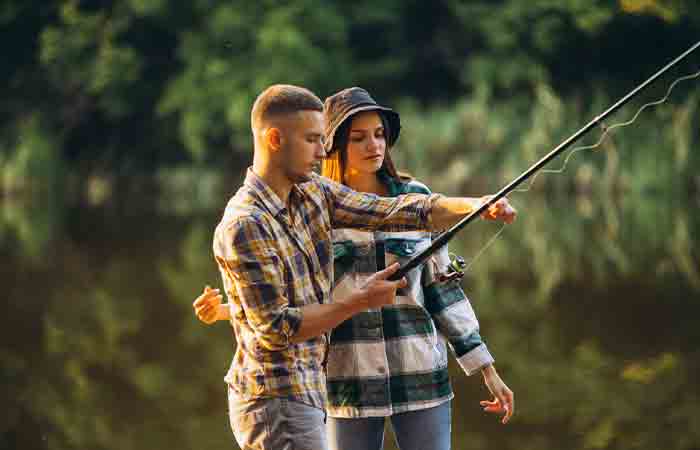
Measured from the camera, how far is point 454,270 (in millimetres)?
2764

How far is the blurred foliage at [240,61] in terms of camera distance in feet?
88.4

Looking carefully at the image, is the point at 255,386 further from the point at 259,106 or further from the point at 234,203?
the point at 259,106

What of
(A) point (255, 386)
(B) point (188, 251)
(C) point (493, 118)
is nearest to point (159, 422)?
(A) point (255, 386)

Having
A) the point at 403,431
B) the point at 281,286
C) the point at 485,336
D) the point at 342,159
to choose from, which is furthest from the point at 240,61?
the point at 281,286

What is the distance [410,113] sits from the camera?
23281mm

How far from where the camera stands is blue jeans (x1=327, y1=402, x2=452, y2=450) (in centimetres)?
279

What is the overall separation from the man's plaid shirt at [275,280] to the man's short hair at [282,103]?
13 cm

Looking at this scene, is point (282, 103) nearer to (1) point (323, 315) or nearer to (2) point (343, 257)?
(1) point (323, 315)

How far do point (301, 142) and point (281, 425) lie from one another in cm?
57

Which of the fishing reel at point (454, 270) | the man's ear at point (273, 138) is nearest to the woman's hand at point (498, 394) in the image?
the fishing reel at point (454, 270)

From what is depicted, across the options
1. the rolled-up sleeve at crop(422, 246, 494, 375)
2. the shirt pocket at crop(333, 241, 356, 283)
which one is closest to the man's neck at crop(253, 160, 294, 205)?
the shirt pocket at crop(333, 241, 356, 283)

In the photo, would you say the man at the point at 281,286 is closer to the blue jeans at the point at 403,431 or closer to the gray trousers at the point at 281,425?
the gray trousers at the point at 281,425

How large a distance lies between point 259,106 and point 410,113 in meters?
21.1

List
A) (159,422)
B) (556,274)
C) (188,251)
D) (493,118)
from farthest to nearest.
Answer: (493,118) < (188,251) < (556,274) < (159,422)
